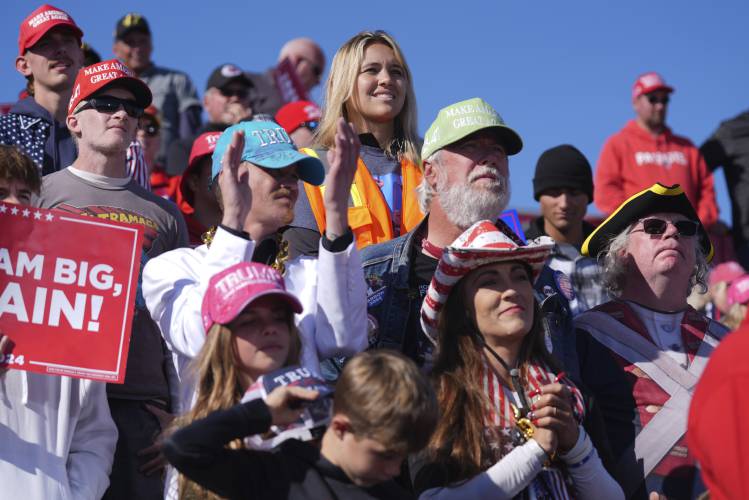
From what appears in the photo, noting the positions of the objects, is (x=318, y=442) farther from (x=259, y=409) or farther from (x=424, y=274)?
(x=424, y=274)

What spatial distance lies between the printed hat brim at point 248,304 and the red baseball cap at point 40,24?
3210 millimetres

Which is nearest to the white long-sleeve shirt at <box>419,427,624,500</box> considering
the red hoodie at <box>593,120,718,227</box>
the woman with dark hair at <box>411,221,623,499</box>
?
the woman with dark hair at <box>411,221,623,499</box>

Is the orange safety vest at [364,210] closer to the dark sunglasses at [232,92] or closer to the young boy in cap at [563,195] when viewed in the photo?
the young boy in cap at [563,195]

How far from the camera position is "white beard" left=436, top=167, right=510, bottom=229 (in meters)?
5.47

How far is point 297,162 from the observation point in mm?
4984

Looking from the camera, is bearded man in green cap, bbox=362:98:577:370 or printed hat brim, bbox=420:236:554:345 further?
bearded man in green cap, bbox=362:98:577:370

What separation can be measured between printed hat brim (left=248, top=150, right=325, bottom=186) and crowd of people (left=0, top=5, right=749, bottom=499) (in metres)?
0.01

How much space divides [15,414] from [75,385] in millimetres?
288

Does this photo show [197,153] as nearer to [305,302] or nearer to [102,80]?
[102,80]

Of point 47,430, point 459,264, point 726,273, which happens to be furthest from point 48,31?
A: point 726,273

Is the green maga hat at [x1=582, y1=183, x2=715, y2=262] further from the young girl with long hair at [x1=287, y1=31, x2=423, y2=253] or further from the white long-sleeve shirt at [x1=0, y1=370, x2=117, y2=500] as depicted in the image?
the white long-sleeve shirt at [x1=0, y1=370, x2=117, y2=500]

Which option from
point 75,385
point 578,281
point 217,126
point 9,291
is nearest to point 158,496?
point 75,385

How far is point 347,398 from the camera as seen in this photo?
3.67 m

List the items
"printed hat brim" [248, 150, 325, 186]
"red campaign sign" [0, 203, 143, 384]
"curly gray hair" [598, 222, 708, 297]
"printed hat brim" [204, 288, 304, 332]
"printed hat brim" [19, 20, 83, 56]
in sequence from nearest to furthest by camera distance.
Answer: "printed hat brim" [204, 288, 304, 332] → "red campaign sign" [0, 203, 143, 384] → "printed hat brim" [248, 150, 325, 186] → "curly gray hair" [598, 222, 708, 297] → "printed hat brim" [19, 20, 83, 56]
